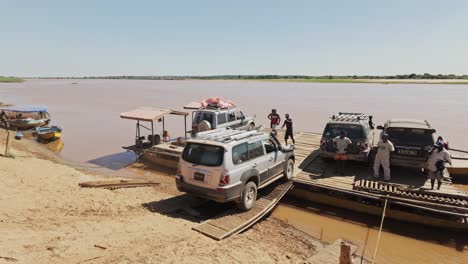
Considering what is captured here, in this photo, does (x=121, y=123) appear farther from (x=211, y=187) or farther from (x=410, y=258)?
(x=410, y=258)

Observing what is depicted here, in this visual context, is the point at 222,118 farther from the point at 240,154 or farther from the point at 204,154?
the point at 204,154

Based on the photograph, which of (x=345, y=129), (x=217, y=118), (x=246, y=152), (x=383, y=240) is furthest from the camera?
(x=217, y=118)

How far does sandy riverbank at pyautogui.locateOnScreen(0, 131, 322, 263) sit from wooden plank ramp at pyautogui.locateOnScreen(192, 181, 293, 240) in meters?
0.21

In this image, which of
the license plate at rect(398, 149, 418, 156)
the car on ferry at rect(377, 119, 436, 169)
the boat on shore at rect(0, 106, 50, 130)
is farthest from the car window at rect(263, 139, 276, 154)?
the boat on shore at rect(0, 106, 50, 130)

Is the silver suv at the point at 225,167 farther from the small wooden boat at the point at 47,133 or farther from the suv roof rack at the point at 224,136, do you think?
the small wooden boat at the point at 47,133

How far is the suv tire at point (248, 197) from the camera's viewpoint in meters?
8.82

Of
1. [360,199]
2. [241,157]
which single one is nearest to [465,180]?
[360,199]

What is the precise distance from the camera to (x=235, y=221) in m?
8.32

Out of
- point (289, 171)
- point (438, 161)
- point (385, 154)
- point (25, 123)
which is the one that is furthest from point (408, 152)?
point (25, 123)

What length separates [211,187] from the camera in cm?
827

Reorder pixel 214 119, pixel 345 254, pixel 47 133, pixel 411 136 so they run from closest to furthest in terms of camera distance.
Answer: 1. pixel 345 254
2. pixel 411 136
3. pixel 214 119
4. pixel 47 133

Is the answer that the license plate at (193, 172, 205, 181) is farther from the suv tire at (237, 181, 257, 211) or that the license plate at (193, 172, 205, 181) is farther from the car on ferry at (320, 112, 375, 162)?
the car on ferry at (320, 112, 375, 162)

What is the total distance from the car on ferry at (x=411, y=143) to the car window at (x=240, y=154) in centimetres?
559

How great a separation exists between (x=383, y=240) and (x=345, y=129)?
14.3 ft
